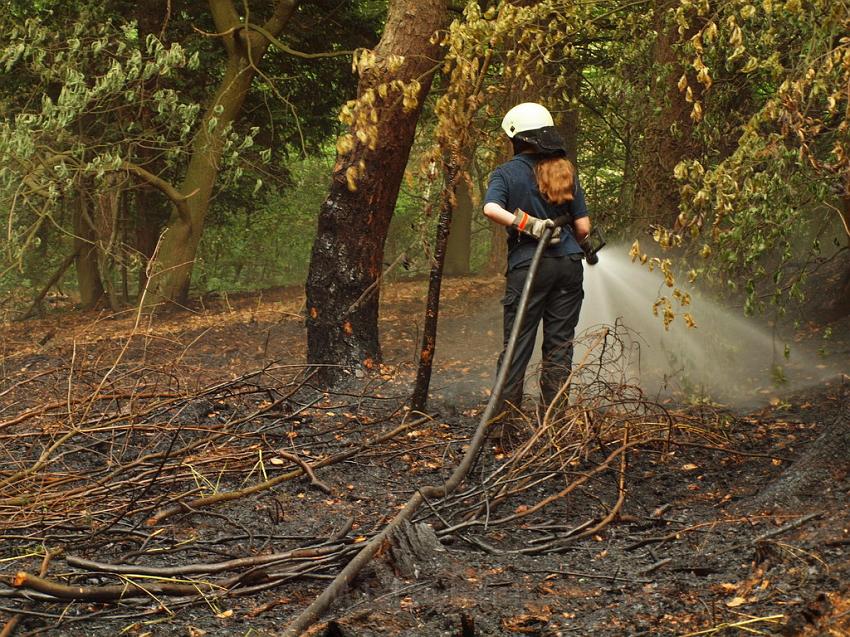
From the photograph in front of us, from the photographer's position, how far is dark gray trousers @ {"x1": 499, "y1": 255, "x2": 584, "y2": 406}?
586 centimetres

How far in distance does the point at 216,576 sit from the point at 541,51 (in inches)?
131

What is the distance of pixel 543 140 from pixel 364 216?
2.39 m

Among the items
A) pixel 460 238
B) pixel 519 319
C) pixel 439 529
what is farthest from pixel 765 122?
pixel 460 238

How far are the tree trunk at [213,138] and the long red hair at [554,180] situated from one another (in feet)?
23.8

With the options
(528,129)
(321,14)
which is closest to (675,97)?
(528,129)

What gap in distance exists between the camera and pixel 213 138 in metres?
12.3

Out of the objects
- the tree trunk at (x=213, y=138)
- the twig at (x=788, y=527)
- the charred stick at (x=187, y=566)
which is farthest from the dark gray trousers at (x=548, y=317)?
the tree trunk at (x=213, y=138)

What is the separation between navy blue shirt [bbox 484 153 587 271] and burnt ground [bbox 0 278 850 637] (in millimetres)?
1076

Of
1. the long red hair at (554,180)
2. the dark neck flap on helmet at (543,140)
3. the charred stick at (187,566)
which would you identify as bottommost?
the charred stick at (187,566)

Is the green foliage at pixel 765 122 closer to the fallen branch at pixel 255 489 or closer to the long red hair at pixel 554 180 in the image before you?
the long red hair at pixel 554 180

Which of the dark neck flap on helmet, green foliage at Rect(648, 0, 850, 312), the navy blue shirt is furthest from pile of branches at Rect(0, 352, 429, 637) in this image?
green foliage at Rect(648, 0, 850, 312)

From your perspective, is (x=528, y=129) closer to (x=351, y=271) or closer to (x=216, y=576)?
(x=351, y=271)

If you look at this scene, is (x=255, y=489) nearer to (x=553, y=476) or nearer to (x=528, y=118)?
(x=553, y=476)

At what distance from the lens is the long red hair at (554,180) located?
228 inches
